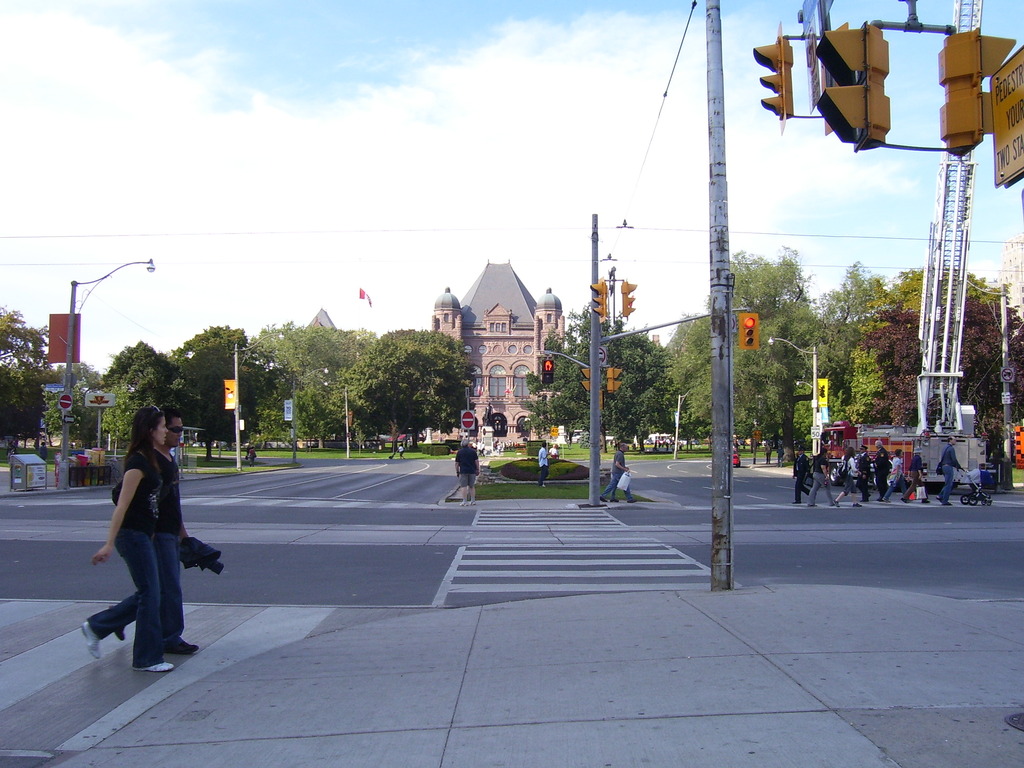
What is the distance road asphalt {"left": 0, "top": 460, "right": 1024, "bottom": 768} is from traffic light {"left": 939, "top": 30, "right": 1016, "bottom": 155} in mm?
3628

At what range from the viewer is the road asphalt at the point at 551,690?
458 cm

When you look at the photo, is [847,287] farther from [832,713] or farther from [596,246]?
[832,713]

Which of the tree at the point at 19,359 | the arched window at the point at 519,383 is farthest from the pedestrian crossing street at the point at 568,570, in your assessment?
the arched window at the point at 519,383

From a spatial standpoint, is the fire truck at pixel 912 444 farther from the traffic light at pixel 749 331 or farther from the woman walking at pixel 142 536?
the woman walking at pixel 142 536

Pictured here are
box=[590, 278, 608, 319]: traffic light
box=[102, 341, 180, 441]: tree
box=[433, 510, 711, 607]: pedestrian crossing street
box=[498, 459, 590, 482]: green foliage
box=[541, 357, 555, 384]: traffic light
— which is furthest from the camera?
box=[102, 341, 180, 441]: tree

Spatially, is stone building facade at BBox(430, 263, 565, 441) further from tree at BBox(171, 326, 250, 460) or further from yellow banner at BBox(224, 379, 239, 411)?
yellow banner at BBox(224, 379, 239, 411)

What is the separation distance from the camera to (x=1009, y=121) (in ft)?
17.0

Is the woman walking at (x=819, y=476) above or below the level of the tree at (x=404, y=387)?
below

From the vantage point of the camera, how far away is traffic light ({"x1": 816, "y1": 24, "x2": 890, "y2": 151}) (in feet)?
19.7

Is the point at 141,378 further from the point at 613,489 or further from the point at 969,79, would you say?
the point at 969,79

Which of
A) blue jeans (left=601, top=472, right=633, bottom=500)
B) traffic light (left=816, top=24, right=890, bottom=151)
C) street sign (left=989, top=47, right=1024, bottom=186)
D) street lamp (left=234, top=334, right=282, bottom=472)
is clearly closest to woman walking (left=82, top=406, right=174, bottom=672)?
traffic light (left=816, top=24, right=890, bottom=151)

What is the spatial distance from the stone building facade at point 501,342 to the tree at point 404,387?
32951mm

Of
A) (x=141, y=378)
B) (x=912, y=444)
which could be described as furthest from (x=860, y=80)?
(x=141, y=378)

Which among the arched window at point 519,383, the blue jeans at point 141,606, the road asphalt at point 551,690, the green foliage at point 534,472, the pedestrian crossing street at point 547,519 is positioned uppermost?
the arched window at point 519,383
